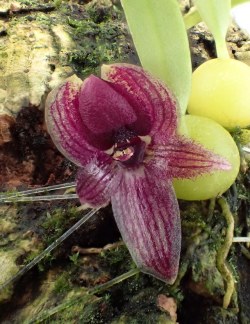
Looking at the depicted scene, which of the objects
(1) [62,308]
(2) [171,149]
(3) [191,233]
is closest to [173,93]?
(2) [171,149]

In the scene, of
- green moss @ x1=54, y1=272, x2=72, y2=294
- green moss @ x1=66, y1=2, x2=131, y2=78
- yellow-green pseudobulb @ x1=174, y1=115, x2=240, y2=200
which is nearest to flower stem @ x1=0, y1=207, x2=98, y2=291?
green moss @ x1=54, y1=272, x2=72, y2=294

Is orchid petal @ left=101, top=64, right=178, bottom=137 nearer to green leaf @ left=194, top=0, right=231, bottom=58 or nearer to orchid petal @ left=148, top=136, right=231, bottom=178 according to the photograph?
orchid petal @ left=148, top=136, right=231, bottom=178

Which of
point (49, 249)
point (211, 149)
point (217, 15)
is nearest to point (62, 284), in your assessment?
point (49, 249)

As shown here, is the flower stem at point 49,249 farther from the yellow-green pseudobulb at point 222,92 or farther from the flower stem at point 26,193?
the yellow-green pseudobulb at point 222,92

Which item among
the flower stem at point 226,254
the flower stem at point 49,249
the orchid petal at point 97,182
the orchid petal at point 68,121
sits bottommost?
the flower stem at point 226,254

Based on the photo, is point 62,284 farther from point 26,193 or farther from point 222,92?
point 222,92

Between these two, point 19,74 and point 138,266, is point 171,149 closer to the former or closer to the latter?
point 138,266

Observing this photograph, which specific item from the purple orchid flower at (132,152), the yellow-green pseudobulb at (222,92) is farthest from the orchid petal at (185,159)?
the yellow-green pseudobulb at (222,92)
